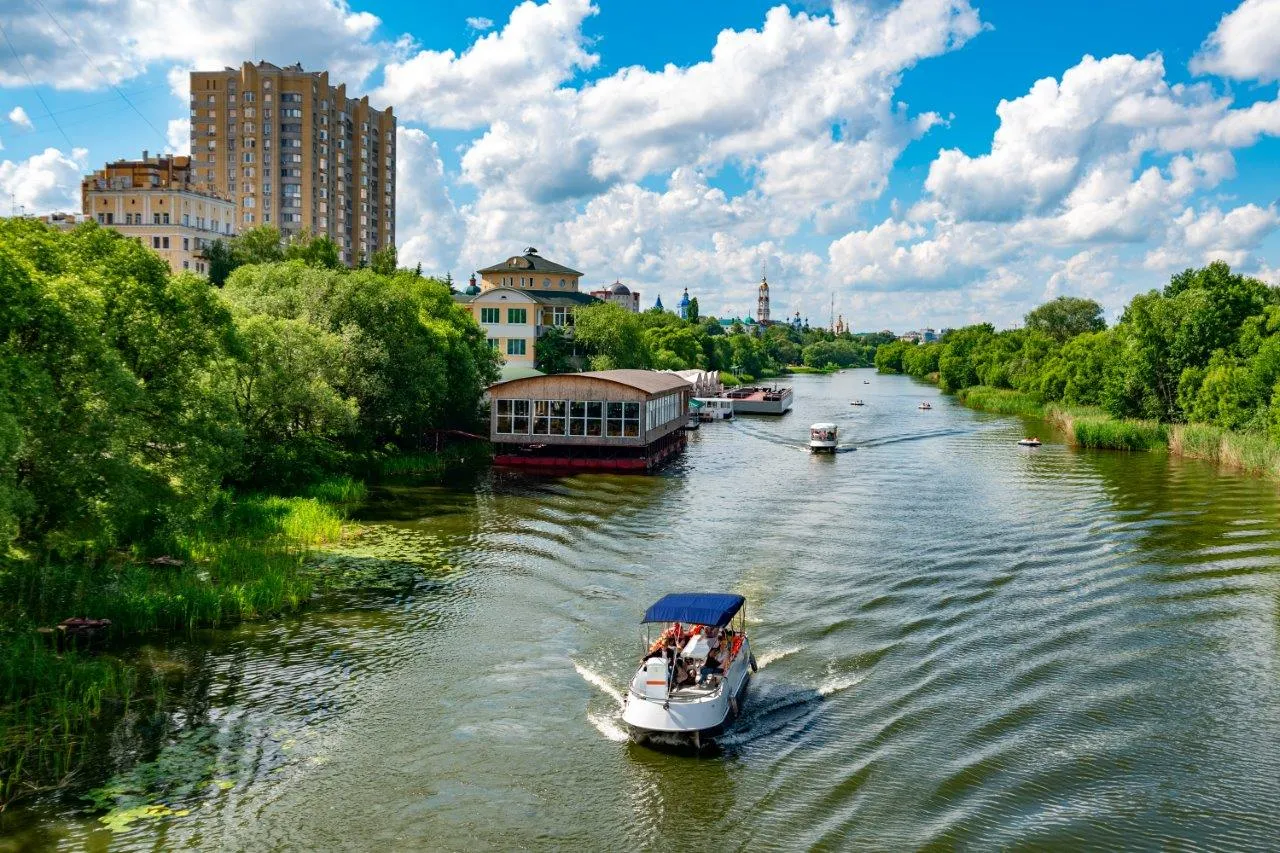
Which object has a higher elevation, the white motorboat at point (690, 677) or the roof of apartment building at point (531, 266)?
the roof of apartment building at point (531, 266)

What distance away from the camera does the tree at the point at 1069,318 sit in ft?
575

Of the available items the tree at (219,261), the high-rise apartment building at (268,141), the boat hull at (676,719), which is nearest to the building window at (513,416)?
the boat hull at (676,719)

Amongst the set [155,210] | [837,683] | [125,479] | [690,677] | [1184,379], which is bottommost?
[837,683]

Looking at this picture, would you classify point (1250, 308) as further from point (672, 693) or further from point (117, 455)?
point (117, 455)

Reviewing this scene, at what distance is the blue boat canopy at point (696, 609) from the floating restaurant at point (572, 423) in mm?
35993

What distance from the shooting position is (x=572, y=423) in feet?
206

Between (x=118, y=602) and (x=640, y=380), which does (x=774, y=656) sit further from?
(x=640, y=380)

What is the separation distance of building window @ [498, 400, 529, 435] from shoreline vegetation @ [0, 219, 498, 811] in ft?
49.7

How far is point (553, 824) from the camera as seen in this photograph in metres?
18.5

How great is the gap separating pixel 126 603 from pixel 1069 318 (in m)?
176

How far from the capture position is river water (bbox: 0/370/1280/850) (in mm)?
18641

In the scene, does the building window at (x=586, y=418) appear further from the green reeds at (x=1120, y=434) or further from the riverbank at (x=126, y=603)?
the green reeds at (x=1120, y=434)

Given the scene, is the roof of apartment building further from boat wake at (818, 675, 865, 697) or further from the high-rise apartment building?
boat wake at (818, 675, 865, 697)

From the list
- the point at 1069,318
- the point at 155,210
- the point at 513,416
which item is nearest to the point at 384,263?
the point at 155,210
